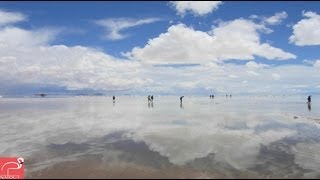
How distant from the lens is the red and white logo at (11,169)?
13.7 meters

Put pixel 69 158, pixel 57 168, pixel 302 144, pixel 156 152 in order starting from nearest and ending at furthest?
pixel 57 168 → pixel 69 158 → pixel 156 152 → pixel 302 144

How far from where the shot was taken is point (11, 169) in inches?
562

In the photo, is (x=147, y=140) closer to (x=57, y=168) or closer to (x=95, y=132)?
(x=95, y=132)

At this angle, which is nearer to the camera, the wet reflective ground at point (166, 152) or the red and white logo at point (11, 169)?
the red and white logo at point (11, 169)

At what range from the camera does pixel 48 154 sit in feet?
60.5

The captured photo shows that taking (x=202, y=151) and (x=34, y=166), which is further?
(x=202, y=151)

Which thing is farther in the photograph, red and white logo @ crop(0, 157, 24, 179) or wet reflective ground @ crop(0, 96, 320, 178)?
wet reflective ground @ crop(0, 96, 320, 178)

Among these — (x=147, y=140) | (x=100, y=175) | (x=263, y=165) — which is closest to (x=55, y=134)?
(x=147, y=140)

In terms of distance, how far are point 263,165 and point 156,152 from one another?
5600 millimetres

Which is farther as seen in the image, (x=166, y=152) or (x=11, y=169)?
(x=166, y=152)

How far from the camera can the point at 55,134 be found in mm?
25844

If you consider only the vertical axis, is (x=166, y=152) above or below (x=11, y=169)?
below

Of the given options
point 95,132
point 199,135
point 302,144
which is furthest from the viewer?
point 95,132

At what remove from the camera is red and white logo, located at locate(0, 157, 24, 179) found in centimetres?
1372
